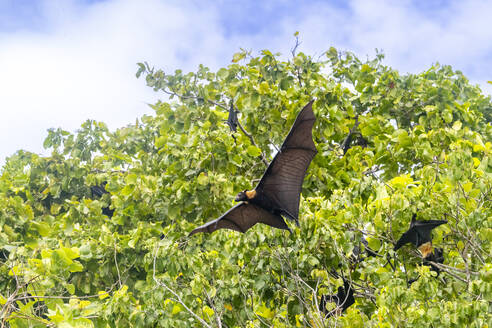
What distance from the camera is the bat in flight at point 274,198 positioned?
16.6 feet

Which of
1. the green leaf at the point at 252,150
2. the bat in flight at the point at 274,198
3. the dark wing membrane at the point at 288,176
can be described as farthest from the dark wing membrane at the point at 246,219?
the green leaf at the point at 252,150

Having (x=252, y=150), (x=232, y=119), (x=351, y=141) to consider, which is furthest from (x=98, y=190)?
(x=351, y=141)

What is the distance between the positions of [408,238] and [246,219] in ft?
6.07

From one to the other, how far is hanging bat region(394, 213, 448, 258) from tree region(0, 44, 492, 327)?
0.09m

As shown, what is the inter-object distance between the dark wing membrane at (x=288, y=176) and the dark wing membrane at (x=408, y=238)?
136cm

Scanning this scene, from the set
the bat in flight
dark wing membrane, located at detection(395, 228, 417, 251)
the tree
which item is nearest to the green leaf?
the tree

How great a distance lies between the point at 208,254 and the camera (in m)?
5.24

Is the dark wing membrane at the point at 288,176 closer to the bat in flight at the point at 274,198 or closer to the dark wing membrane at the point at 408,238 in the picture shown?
the bat in flight at the point at 274,198

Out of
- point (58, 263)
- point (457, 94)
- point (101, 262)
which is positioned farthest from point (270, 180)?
point (457, 94)

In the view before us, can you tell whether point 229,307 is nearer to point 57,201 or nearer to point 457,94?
point 457,94

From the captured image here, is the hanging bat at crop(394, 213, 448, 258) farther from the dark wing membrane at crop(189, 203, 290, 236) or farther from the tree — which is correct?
the dark wing membrane at crop(189, 203, 290, 236)

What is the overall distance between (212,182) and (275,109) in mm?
1468

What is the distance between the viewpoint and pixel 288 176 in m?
5.20

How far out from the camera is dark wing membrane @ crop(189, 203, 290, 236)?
5.16 m
